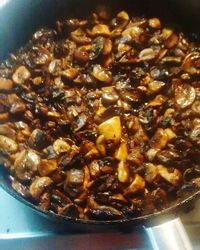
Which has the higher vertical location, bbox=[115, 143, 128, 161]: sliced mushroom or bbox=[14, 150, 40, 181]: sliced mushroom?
bbox=[14, 150, 40, 181]: sliced mushroom

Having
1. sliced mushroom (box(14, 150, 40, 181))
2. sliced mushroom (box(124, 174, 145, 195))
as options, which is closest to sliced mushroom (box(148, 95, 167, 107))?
sliced mushroom (box(124, 174, 145, 195))

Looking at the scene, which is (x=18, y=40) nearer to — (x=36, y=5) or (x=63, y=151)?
(x=36, y=5)

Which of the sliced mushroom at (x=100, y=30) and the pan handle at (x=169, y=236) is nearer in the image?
the pan handle at (x=169, y=236)

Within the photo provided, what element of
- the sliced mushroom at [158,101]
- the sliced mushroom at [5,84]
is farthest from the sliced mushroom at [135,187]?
the sliced mushroom at [5,84]

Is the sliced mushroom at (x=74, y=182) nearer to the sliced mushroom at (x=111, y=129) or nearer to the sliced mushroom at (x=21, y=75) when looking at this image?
the sliced mushroom at (x=111, y=129)

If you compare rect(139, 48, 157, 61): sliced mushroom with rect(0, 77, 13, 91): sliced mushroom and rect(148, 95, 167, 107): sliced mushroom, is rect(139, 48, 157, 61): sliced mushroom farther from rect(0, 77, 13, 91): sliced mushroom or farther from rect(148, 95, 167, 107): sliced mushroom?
rect(0, 77, 13, 91): sliced mushroom
